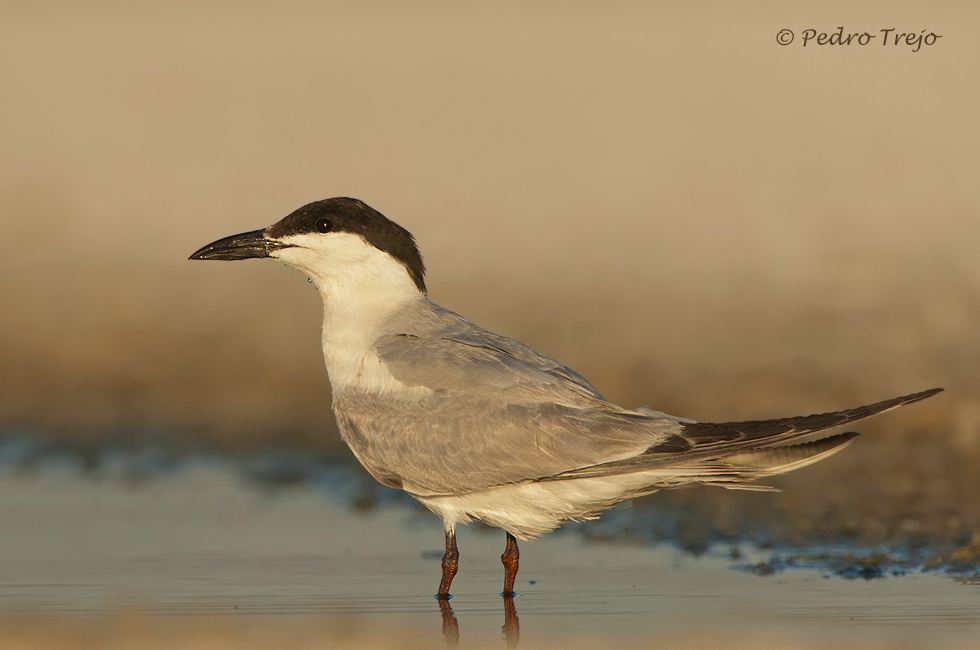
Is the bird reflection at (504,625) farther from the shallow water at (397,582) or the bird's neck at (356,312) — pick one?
the bird's neck at (356,312)

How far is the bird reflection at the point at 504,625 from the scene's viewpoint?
21.0 ft

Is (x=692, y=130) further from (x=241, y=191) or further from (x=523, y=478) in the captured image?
(x=523, y=478)

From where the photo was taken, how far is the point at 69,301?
14.8m

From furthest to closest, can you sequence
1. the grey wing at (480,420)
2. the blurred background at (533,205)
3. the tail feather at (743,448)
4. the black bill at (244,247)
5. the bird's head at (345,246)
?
1. the blurred background at (533,205)
2. the black bill at (244,247)
3. the bird's head at (345,246)
4. the grey wing at (480,420)
5. the tail feather at (743,448)

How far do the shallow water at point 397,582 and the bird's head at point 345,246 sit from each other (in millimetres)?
1689

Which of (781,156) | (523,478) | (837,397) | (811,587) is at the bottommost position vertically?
(811,587)

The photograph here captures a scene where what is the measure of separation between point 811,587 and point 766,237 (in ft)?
28.0

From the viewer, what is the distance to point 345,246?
7770mm

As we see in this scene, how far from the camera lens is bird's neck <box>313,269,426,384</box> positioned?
7.68 m

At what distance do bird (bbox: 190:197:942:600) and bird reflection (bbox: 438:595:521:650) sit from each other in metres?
0.14

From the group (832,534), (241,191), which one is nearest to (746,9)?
(241,191)

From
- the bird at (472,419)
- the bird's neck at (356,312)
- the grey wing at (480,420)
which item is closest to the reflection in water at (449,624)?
the bird at (472,419)

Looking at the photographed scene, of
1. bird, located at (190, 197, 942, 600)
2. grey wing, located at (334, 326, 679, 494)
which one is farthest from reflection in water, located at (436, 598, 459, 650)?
grey wing, located at (334, 326, 679, 494)

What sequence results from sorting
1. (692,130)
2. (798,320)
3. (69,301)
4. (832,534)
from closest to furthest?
(832,534), (798,320), (69,301), (692,130)
